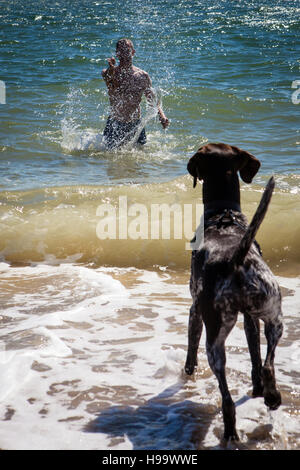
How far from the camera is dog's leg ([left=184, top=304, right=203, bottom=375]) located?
11.8ft

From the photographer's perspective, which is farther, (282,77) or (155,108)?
(282,77)

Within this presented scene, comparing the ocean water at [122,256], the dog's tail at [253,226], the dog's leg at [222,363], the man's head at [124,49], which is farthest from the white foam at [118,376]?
the man's head at [124,49]

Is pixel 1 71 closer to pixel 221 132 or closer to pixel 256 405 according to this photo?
pixel 221 132

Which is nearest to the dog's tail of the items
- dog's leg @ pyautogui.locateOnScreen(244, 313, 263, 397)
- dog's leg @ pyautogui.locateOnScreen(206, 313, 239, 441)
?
dog's leg @ pyautogui.locateOnScreen(206, 313, 239, 441)

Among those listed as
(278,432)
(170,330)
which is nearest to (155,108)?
(170,330)

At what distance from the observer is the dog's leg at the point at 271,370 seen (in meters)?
2.97

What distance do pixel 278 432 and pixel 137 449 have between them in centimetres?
80

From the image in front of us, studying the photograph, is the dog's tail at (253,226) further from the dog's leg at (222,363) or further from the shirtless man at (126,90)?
the shirtless man at (126,90)

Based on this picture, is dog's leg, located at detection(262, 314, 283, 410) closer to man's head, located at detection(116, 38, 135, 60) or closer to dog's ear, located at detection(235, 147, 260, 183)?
dog's ear, located at detection(235, 147, 260, 183)

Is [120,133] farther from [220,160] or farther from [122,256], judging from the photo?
[220,160]

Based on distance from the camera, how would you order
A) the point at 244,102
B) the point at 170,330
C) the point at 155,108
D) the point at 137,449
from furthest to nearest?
the point at 244,102 → the point at 155,108 → the point at 170,330 → the point at 137,449

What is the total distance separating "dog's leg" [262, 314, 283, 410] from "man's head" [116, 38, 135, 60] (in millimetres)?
7887

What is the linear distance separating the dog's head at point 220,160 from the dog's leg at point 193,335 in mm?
918

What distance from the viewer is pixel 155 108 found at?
10211 millimetres
